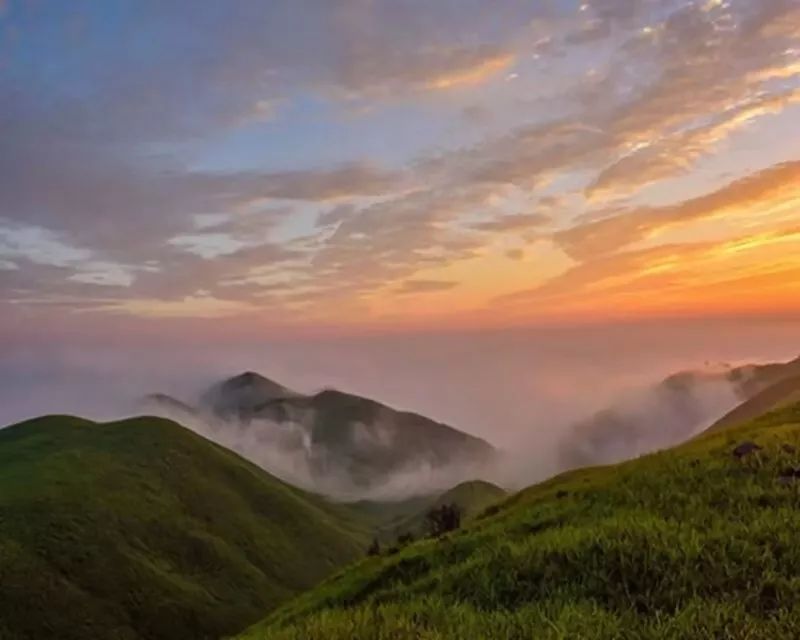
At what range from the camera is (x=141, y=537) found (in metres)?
123

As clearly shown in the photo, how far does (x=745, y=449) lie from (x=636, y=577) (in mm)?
15180

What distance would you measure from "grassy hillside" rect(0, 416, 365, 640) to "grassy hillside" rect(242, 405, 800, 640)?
87.9 metres

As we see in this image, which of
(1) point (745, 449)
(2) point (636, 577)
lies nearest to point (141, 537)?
(1) point (745, 449)

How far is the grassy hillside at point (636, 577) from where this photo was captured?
12469 mm

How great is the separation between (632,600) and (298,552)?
144 metres

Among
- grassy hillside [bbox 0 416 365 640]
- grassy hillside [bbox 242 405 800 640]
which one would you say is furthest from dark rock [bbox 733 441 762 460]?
grassy hillside [bbox 0 416 365 640]

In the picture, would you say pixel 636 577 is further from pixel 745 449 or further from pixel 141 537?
pixel 141 537

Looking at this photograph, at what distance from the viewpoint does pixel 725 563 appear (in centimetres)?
1528

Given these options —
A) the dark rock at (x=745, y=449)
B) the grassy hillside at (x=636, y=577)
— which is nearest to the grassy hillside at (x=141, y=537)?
the grassy hillside at (x=636, y=577)

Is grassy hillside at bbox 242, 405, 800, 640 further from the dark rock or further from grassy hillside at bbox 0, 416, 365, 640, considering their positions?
grassy hillside at bbox 0, 416, 365, 640

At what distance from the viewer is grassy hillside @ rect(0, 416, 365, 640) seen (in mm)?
98125

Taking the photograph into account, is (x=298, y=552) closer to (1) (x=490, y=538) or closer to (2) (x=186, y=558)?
(2) (x=186, y=558)

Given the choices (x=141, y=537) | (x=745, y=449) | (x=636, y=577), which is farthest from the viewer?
(x=141, y=537)

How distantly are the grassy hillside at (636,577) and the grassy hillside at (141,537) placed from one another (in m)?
87.9
